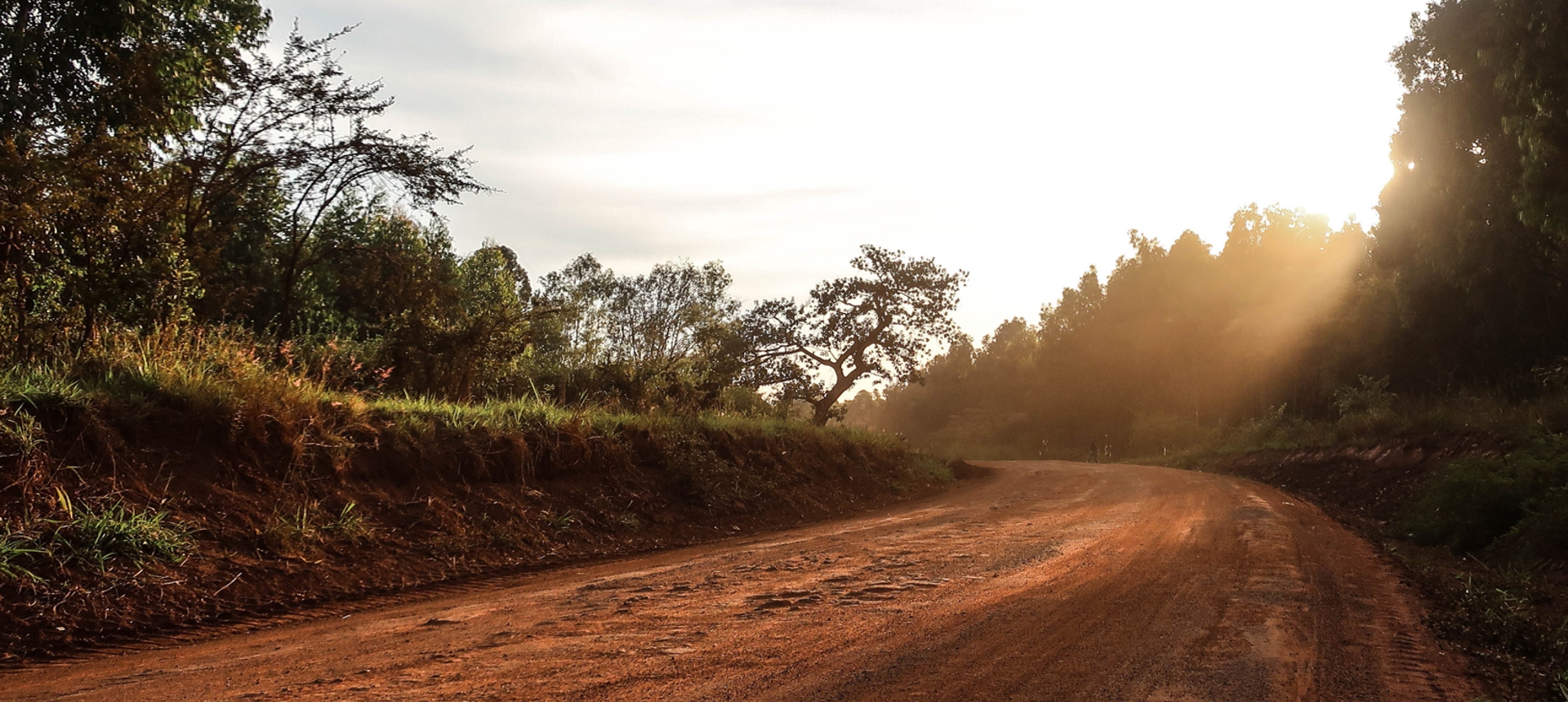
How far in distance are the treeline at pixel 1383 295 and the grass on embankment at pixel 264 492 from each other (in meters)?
14.3

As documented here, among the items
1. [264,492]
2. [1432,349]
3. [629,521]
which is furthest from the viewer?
[1432,349]

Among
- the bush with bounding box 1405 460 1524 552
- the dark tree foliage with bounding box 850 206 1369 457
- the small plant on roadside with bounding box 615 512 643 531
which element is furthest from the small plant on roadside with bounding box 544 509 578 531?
the dark tree foliage with bounding box 850 206 1369 457

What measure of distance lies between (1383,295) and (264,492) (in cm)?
3223

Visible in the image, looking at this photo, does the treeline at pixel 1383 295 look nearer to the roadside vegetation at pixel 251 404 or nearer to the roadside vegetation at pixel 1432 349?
the roadside vegetation at pixel 1432 349

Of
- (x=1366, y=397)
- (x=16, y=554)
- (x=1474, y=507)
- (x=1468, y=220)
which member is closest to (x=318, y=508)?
(x=16, y=554)

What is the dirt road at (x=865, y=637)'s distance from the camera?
4.07 metres

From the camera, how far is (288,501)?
23.4 ft

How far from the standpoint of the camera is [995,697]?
393 centimetres

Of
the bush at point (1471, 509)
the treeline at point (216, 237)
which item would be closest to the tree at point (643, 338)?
the treeline at point (216, 237)

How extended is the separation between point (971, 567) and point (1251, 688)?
3.29 meters

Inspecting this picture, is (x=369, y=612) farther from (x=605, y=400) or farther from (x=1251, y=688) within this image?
(x=605, y=400)

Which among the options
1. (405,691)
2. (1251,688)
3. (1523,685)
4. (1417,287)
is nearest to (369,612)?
(405,691)

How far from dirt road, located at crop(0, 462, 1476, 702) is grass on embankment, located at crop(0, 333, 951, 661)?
0.79 m

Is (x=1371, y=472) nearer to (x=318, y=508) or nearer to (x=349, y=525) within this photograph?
(x=349, y=525)
